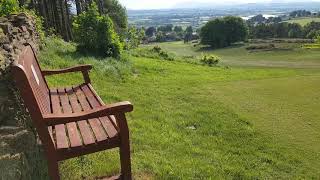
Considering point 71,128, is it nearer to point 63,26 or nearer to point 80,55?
point 80,55


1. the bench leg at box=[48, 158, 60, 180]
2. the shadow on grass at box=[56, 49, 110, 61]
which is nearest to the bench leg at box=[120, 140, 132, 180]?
the bench leg at box=[48, 158, 60, 180]

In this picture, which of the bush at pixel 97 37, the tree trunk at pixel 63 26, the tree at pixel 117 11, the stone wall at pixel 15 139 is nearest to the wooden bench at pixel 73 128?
the stone wall at pixel 15 139

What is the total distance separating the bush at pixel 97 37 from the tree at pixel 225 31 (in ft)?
295

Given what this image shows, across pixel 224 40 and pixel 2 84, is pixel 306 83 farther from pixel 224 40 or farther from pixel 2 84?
pixel 224 40

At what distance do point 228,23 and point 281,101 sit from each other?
99.2m

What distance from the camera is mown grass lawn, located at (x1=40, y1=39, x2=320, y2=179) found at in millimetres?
6410

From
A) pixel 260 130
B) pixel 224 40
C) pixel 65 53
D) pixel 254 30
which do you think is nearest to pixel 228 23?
pixel 224 40

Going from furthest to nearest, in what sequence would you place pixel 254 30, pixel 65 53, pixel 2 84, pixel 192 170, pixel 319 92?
1. pixel 254 30
2. pixel 65 53
3. pixel 319 92
4. pixel 192 170
5. pixel 2 84

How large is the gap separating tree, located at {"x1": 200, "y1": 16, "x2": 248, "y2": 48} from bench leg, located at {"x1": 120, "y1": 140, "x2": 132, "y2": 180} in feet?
340

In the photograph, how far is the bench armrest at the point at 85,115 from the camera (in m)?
4.30

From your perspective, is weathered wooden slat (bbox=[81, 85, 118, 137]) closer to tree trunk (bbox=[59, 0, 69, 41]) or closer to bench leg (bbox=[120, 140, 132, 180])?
bench leg (bbox=[120, 140, 132, 180])

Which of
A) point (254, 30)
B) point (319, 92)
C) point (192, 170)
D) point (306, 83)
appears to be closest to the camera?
point (192, 170)

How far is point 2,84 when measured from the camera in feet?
17.6

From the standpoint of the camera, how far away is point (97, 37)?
734 inches
